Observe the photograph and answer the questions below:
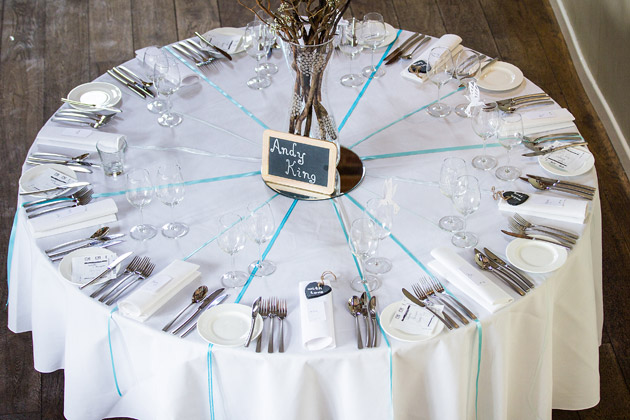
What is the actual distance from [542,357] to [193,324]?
99 centimetres

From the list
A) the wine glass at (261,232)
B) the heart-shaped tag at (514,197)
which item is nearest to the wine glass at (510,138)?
the heart-shaped tag at (514,197)

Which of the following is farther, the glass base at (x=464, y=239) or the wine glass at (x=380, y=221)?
the glass base at (x=464, y=239)

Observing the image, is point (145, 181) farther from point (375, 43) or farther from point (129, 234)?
point (375, 43)

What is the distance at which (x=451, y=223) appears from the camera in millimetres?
2248

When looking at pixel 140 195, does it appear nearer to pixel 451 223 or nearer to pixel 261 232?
pixel 261 232

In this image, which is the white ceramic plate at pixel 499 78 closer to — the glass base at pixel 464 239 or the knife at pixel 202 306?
the glass base at pixel 464 239

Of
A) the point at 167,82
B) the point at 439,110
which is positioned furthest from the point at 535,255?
the point at 167,82

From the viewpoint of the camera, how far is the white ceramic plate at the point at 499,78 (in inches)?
109

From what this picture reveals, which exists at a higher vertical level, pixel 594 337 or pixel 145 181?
pixel 145 181

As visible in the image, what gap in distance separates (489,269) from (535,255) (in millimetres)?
147

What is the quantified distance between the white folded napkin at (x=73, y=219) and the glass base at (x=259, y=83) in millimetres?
787

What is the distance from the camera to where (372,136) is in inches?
105

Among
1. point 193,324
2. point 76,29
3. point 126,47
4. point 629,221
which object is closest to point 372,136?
point 193,324

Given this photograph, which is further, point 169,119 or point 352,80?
point 352,80
